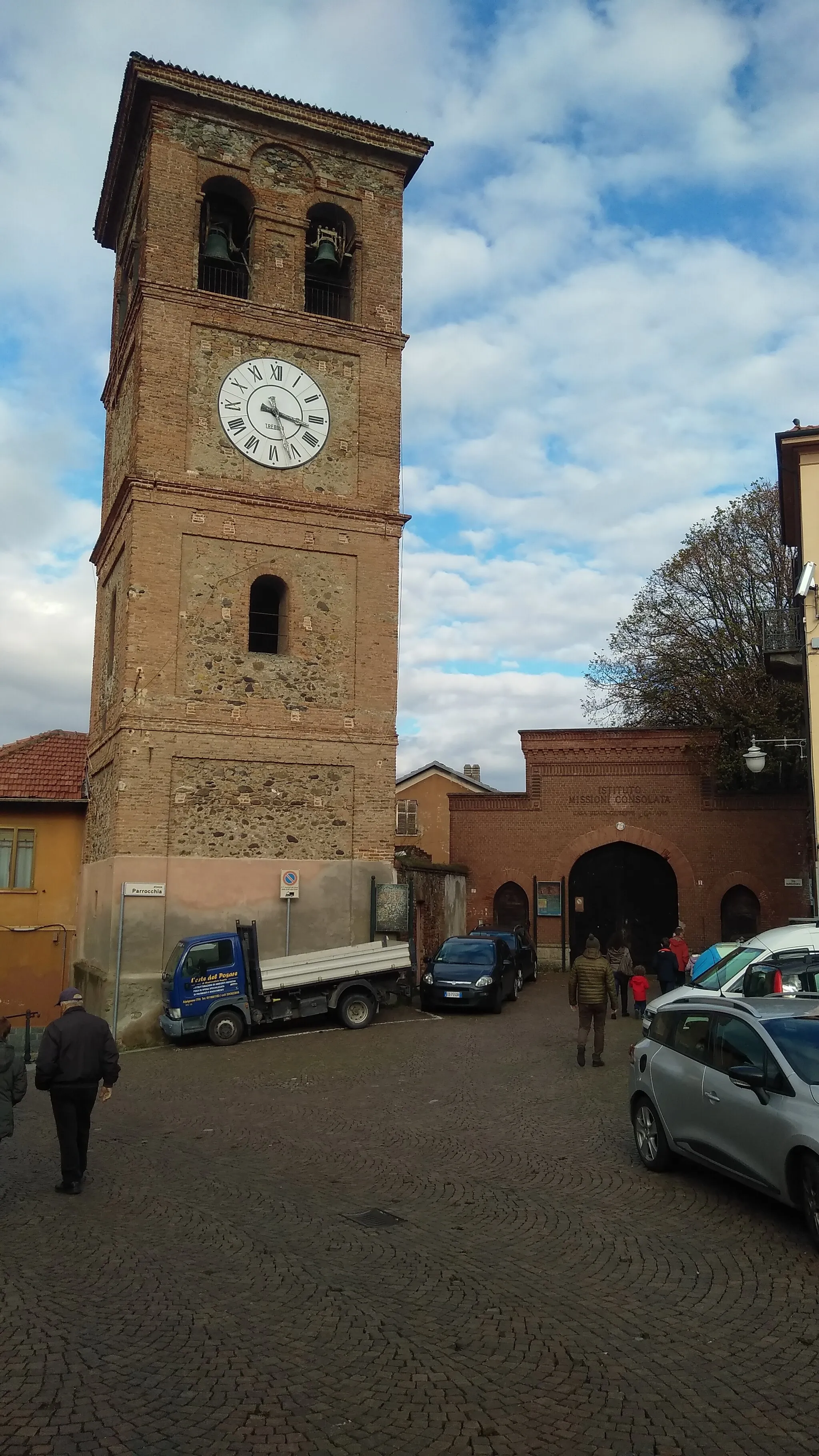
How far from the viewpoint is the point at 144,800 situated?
19.7 metres

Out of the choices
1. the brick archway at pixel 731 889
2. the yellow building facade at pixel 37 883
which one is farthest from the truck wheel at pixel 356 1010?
the brick archway at pixel 731 889

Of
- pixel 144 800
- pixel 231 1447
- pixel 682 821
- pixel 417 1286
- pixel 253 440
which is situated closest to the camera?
pixel 231 1447

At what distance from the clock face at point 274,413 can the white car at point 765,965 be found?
12.8m

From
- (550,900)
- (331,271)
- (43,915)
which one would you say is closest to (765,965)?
(43,915)

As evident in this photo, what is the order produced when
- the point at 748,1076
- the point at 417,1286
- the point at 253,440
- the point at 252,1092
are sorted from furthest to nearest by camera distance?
the point at 253,440, the point at 252,1092, the point at 748,1076, the point at 417,1286

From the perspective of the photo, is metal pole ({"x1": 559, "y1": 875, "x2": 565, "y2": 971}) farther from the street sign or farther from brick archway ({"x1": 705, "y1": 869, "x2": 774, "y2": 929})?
the street sign

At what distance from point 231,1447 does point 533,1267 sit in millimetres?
2786

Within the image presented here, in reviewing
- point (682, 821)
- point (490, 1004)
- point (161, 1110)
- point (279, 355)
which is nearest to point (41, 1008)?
point (490, 1004)

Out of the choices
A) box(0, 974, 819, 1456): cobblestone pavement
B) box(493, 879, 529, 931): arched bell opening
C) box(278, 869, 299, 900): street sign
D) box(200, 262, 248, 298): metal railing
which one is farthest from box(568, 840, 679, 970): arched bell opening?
box(0, 974, 819, 1456): cobblestone pavement

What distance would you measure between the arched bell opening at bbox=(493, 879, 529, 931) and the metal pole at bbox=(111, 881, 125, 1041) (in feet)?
47.0

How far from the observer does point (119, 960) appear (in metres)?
19.0

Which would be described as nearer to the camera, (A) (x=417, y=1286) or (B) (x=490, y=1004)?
(A) (x=417, y=1286)

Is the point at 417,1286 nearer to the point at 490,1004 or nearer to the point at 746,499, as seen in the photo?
the point at 490,1004

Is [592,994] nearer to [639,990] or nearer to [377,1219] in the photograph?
→ [639,990]
